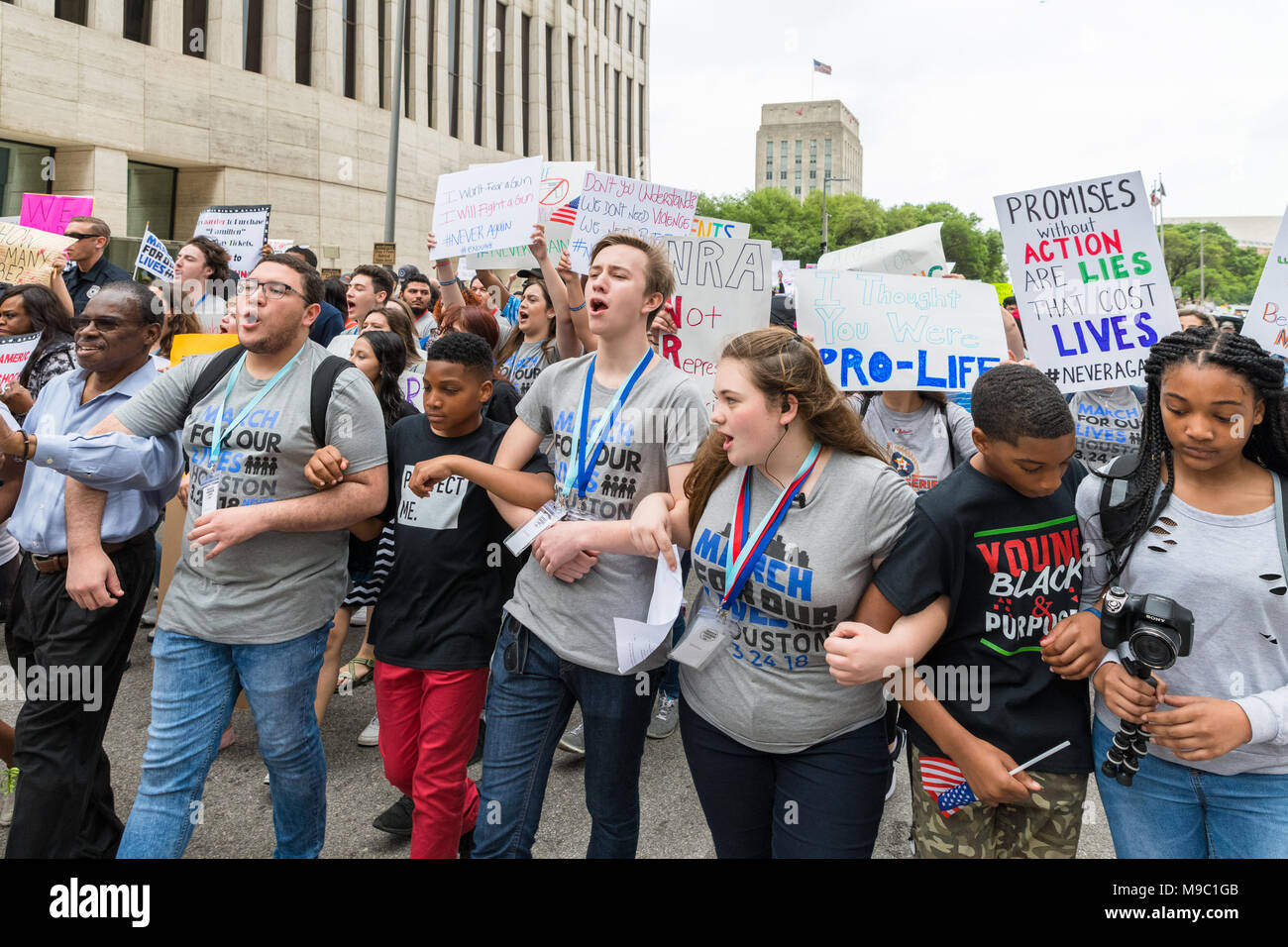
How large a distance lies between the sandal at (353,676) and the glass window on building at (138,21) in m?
20.1

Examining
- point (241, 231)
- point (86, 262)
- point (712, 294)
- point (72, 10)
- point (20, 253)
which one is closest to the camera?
point (712, 294)

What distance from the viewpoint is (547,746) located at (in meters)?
2.97

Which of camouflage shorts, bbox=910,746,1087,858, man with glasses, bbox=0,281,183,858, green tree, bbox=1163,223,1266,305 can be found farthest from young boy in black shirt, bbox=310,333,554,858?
green tree, bbox=1163,223,1266,305

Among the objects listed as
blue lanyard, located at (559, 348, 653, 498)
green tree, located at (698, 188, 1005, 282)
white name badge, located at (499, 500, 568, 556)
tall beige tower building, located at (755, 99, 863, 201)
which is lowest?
white name badge, located at (499, 500, 568, 556)

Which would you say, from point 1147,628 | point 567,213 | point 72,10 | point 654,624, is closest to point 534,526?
point 654,624

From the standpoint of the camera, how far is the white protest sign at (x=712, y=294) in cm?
461

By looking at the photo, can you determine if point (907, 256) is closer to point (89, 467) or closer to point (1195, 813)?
point (1195, 813)

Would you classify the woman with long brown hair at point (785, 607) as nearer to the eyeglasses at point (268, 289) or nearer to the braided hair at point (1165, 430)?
the braided hair at point (1165, 430)

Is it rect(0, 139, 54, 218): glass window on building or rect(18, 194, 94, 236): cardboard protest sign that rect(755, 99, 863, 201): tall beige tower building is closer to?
rect(0, 139, 54, 218): glass window on building

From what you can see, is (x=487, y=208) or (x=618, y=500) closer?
(x=618, y=500)

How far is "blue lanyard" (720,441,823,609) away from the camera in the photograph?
2420mm

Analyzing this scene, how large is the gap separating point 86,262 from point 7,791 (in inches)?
173

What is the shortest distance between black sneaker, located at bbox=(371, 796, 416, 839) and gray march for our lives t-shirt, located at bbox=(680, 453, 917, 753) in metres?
1.94

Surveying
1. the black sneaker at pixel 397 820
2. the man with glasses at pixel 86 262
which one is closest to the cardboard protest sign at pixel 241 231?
the man with glasses at pixel 86 262
